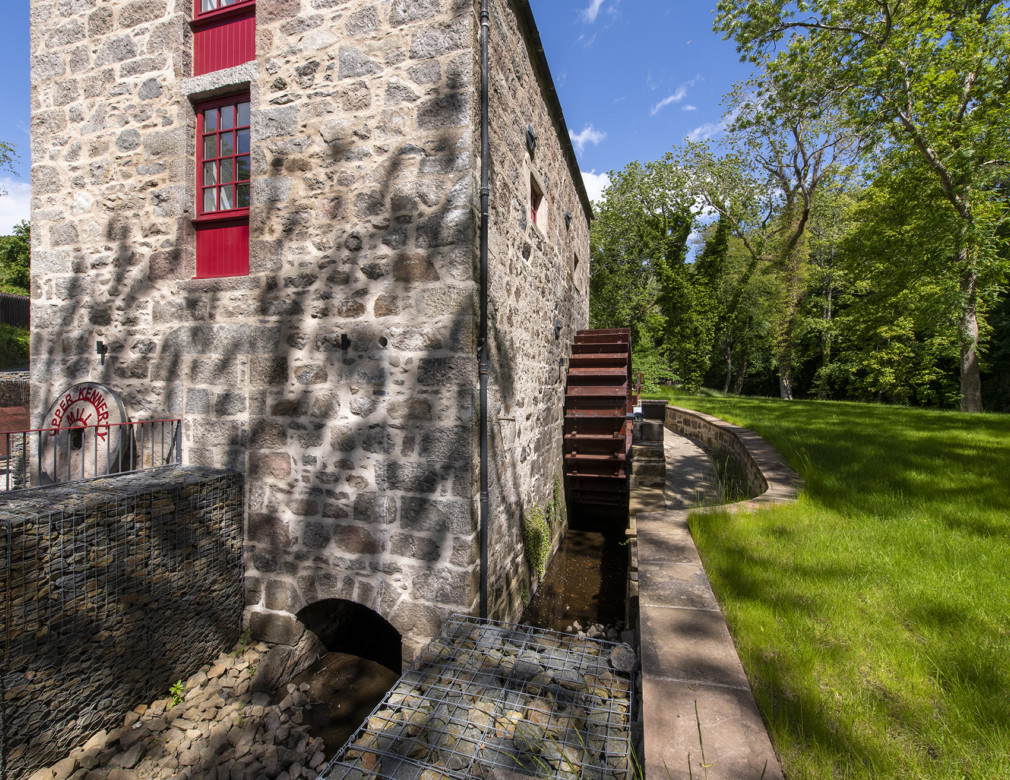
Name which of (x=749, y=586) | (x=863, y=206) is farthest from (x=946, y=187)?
(x=749, y=586)

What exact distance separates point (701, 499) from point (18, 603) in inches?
258

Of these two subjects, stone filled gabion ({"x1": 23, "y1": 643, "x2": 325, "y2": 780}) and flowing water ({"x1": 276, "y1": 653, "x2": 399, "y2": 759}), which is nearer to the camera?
stone filled gabion ({"x1": 23, "y1": 643, "x2": 325, "y2": 780})

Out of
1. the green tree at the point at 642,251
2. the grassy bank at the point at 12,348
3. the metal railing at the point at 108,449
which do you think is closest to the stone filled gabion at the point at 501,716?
the metal railing at the point at 108,449

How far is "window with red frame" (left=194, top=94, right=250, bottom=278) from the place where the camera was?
387 centimetres

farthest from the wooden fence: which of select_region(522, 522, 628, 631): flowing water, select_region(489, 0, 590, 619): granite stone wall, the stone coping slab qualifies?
the stone coping slab

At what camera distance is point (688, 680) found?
1938mm

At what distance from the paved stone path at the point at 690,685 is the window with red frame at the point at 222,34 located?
4.83 metres

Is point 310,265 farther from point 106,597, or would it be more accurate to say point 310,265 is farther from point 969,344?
point 969,344

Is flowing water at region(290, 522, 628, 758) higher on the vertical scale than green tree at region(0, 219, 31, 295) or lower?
lower

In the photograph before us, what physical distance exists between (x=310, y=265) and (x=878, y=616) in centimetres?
404

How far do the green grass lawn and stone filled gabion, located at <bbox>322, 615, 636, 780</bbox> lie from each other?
0.71 m

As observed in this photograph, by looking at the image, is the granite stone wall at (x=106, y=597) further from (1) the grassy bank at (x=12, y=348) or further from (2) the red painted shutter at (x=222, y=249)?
(1) the grassy bank at (x=12, y=348)

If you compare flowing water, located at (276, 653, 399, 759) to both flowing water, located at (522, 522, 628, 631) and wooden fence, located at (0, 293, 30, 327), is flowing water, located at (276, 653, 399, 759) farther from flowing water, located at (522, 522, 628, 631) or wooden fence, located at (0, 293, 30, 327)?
wooden fence, located at (0, 293, 30, 327)

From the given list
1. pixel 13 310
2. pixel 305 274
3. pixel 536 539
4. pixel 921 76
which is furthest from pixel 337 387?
pixel 13 310
